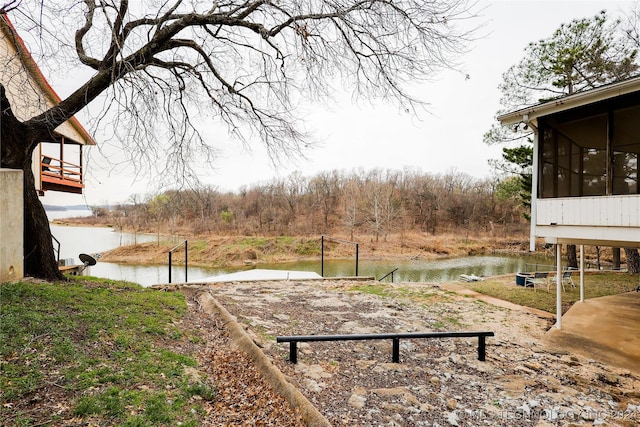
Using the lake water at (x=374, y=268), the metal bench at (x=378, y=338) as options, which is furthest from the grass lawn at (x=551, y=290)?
the lake water at (x=374, y=268)

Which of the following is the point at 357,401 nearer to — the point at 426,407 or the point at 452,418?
the point at 426,407

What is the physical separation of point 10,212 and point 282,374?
203 inches

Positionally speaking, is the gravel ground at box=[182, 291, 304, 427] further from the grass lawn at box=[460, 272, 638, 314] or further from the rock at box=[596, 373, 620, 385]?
the grass lawn at box=[460, 272, 638, 314]

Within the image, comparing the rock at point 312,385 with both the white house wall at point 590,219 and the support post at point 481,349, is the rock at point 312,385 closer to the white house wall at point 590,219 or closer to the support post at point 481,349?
the support post at point 481,349

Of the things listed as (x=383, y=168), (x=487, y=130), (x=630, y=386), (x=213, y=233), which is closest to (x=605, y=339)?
(x=630, y=386)

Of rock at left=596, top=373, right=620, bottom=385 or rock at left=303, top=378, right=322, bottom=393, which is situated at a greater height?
rock at left=303, top=378, right=322, bottom=393

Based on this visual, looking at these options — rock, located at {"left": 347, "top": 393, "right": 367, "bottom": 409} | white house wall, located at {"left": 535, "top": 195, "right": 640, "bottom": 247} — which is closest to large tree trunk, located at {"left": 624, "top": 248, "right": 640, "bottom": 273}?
white house wall, located at {"left": 535, "top": 195, "right": 640, "bottom": 247}

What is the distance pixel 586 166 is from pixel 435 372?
221 inches

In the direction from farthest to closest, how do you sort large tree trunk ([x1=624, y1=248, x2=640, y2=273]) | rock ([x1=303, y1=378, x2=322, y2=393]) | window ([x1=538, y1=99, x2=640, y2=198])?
large tree trunk ([x1=624, y1=248, x2=640, y2=273])
window ([x1=538, y1=99, x2=640, y2=198])
rock ([x1=303, y1=378, x2=322, y2=393])

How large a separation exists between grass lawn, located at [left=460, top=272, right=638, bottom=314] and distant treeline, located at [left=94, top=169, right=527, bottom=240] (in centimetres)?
2169

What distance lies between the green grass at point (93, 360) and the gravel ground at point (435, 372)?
1.17 m

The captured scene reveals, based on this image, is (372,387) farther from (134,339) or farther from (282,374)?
(134,339)

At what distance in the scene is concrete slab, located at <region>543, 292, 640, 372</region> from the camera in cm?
490

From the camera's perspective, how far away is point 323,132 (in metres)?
6.11
